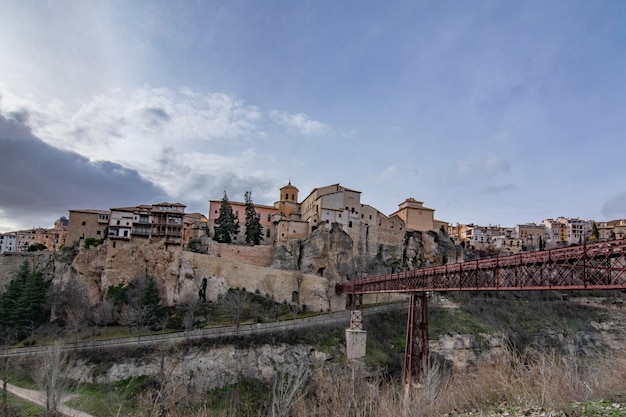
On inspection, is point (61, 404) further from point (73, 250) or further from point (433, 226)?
point (433, 226)

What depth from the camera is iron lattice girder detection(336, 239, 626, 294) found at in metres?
16.9

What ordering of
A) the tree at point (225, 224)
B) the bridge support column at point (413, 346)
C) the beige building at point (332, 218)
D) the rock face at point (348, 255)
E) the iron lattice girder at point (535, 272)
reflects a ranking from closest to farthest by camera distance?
the iron lattice girder at point (535, 272) → the bridge support column at point (413, 346) → the rock face at point (348, 255) → the tree at point (225, 224) → the beige building at point (332, 218)

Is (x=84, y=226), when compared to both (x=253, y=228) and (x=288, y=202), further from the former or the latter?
(x=288, y=202)

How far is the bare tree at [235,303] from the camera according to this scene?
40.8 m

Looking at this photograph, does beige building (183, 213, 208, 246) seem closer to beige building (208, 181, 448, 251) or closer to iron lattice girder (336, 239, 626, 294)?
beige building (208, 181, 448, 251)

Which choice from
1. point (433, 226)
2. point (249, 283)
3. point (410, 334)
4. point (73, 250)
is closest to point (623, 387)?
point (410, 334)

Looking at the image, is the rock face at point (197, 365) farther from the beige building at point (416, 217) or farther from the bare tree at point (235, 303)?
the beige building at point (416, 217)

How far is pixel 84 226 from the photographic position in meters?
55.5

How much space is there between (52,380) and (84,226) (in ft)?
126

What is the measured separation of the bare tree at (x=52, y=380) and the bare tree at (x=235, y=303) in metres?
15.0

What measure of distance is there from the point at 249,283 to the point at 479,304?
1189 inches

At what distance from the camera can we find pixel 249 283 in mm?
48438

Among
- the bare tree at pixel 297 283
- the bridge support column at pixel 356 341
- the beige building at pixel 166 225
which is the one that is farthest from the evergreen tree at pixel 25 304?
the bridge support column at pixel 356 341

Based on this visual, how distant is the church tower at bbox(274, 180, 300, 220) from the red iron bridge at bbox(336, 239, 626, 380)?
36507 mm
